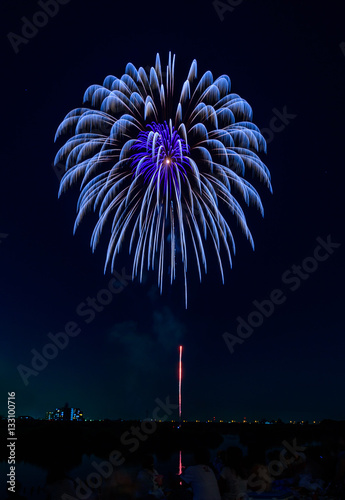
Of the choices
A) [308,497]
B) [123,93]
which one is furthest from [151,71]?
[308,497]

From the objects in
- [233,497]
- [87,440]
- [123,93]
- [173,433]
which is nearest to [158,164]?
[123,93]

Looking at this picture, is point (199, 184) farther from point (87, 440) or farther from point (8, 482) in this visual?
point (87, 440)

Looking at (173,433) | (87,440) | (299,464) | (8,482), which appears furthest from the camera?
(173,433)

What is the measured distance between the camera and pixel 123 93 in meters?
32.6

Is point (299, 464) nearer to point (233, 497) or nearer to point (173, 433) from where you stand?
point (233, 497)

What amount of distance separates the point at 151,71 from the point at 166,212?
8.54 meters

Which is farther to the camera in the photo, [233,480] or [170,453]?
[170,453]

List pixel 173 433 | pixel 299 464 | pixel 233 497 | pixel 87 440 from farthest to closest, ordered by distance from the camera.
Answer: pixel 173 433 → pixel 87 440 → pixel 299 464 → pixel 233 497

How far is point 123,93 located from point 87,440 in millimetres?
77048

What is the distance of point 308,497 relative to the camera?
1246 centimetres

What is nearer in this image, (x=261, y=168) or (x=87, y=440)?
(x=261, y=168)

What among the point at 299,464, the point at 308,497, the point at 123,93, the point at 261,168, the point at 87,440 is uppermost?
the point at 123,93

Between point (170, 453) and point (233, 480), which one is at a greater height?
point (170, 453)

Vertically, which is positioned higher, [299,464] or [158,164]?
[158,164]
